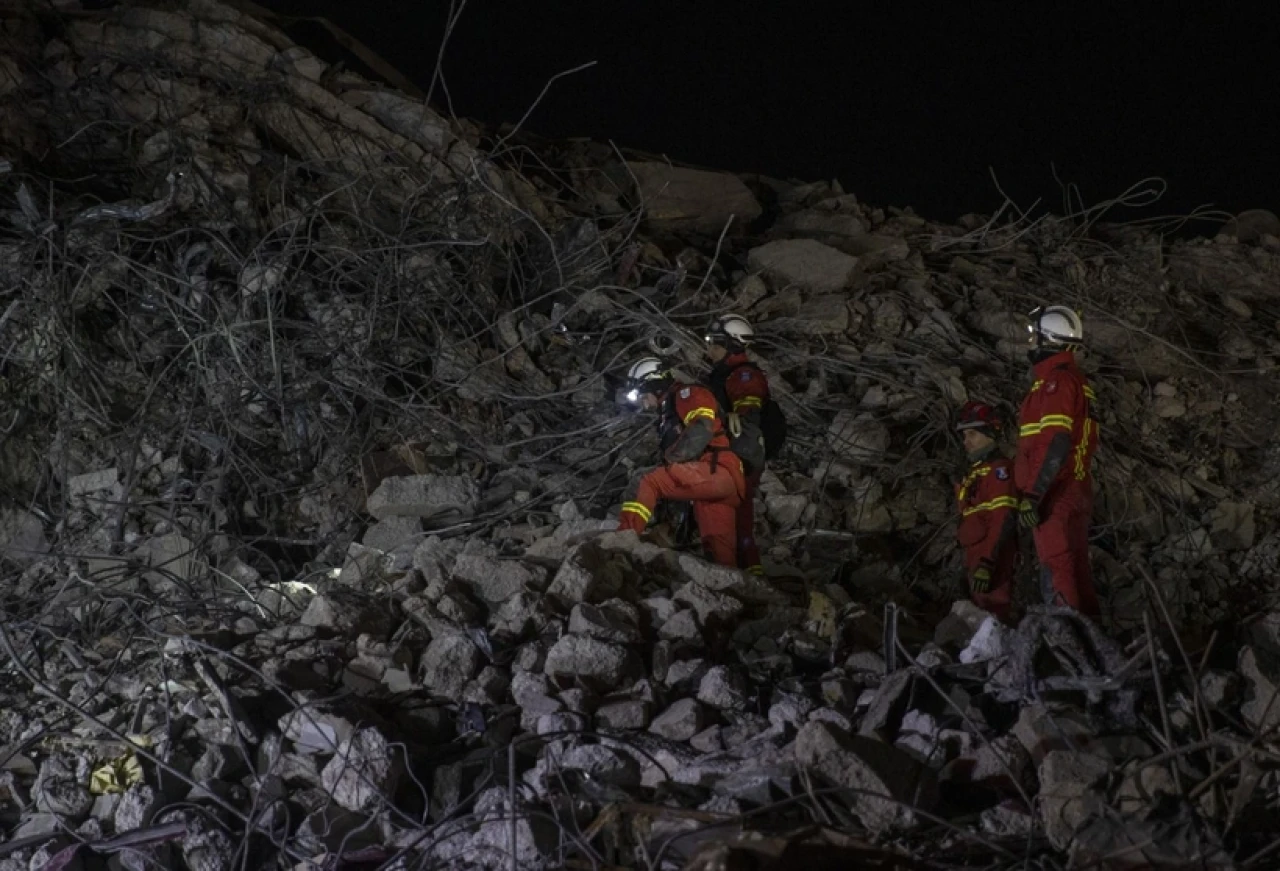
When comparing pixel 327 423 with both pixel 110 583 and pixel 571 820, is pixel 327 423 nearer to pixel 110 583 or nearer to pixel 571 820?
pixel 110 583

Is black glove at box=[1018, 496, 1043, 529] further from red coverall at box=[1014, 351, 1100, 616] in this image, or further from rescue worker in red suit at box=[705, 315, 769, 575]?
rescue worker in red suit at box=[705, 315, 769, 575]

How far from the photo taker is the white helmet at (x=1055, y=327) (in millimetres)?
5824

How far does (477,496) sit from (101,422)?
8.45 feet

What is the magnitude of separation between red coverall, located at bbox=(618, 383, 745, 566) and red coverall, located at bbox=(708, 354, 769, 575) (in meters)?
0.19

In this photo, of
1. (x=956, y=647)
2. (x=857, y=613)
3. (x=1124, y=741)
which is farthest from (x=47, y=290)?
(x=1124, y=741)

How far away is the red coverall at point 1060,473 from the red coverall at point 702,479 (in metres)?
→ 1.53

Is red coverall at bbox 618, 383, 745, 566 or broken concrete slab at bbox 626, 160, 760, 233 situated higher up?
red coverall at bbox 618, 383, 745, 566

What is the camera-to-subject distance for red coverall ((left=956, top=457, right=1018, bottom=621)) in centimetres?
577

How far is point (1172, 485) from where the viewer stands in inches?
312

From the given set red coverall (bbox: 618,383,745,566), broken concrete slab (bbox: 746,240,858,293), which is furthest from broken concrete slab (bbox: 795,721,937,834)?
broken concrete slab (bbox: 746,240,858,293)

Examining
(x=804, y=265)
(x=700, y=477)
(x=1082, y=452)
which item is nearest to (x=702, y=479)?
(x=700, y=477)

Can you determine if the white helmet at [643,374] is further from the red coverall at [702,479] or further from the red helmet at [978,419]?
the red helmet at [978,419]

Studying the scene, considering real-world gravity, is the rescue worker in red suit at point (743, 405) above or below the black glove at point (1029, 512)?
below

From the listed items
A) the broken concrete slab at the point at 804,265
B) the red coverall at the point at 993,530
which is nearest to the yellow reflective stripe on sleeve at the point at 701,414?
the red coverall at the point at 993,530
